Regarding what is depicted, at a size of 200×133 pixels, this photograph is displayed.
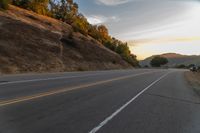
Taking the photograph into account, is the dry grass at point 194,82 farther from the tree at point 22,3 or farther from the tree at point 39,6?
the tree at point 39,6

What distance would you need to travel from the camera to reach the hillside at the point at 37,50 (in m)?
40.8

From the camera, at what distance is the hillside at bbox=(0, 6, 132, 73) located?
4084 cm

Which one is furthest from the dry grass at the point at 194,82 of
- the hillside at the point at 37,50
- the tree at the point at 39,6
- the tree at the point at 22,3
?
the tree at the point at 39,6

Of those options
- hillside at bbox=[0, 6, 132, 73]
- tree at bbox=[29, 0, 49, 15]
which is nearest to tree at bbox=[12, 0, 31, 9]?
tree at bbox=[29, 0, 49, 15]

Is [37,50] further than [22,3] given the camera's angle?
No

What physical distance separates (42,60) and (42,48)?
6.00 m

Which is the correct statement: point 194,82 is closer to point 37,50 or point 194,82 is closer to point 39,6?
point 37,50

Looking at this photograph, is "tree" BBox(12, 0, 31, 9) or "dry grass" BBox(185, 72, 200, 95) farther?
"tree" BBox(12, 0, 31, 9)

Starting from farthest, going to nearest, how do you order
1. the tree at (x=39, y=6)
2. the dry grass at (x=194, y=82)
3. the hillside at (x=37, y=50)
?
the tree at (x=39, y=6) < the hillside at (x=37, y=50) < the dry grass at (x=194, y=82)

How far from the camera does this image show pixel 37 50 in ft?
165

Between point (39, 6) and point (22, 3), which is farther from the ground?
point (39, 6)

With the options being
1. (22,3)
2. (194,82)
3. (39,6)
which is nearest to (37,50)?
(194,82)

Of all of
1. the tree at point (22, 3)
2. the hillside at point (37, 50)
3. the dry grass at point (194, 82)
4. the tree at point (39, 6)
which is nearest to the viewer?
the dry grass at point (194, 82)

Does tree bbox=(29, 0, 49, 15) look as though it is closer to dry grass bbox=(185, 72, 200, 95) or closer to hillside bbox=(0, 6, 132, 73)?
hillside bbox=(0, 6, 132, 73)
